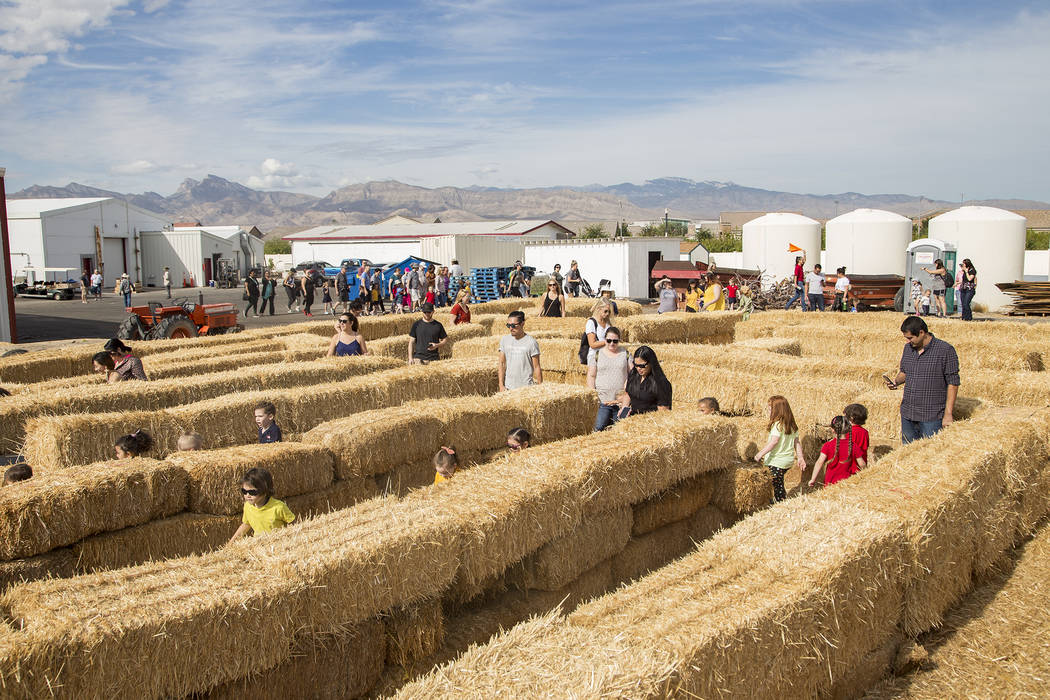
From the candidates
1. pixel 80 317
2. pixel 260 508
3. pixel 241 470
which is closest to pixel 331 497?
pixel 241 470

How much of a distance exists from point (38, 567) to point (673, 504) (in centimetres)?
514

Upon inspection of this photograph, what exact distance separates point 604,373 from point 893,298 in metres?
23.6

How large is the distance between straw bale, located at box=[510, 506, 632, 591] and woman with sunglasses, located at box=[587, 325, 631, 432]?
8.90 ft

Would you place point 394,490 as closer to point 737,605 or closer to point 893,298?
point 737,605

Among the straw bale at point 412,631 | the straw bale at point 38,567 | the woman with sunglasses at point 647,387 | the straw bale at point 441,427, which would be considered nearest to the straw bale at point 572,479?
the straw bale at point 412,631

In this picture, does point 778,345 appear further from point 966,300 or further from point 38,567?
point 38,567

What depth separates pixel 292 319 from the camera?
2852 cm

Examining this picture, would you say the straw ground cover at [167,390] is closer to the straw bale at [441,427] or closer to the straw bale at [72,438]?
the straw bale at [72,438]

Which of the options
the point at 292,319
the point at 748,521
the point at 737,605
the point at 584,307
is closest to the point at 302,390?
the point at 748,521

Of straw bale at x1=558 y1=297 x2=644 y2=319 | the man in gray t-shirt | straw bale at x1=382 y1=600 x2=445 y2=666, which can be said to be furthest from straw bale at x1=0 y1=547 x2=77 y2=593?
straw bale at x1=558 y1=297 x2=644 y2=319

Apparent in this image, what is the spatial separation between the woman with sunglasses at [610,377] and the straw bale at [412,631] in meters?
4.54

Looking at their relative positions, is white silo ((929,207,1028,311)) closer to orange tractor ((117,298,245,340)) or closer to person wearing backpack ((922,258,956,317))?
person wearing backpack ((922,258,956,317))

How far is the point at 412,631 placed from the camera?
4660 millimetres

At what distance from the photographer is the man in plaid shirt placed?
817 cm
